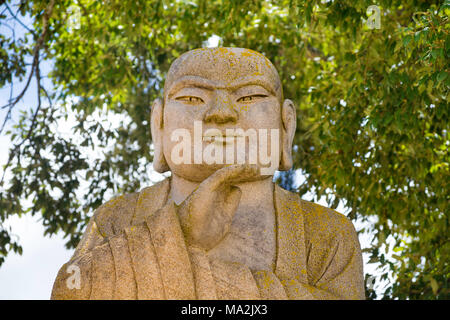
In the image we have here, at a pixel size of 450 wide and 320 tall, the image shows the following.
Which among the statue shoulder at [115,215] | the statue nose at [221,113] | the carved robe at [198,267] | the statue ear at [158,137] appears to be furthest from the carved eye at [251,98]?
the statue shoulder at [115,215]

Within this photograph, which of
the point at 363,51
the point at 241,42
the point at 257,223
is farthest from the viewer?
the point at 241,42

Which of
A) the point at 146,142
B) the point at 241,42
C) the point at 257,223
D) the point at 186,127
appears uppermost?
the point at 241,42

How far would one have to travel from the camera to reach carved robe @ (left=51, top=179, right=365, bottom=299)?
500 cm

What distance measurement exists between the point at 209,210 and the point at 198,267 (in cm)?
35

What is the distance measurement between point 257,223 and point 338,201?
3.83 meters

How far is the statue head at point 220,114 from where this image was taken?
5.61 meters

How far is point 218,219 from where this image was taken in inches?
214

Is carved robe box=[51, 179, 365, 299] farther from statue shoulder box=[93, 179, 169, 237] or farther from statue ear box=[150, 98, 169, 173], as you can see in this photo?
statue ear box=[150, 98, 169, 173]

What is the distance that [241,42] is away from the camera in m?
11.0

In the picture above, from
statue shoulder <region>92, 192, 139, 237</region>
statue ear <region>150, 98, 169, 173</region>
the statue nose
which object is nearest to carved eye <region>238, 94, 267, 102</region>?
the statue nose
